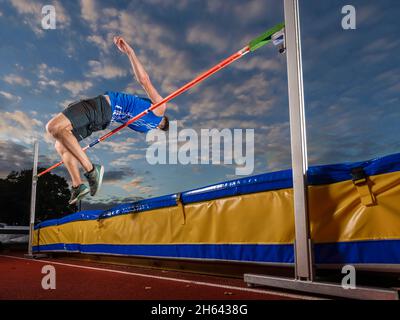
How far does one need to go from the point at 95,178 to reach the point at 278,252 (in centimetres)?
208

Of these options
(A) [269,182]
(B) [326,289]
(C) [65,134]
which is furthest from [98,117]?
(B) [326,289]

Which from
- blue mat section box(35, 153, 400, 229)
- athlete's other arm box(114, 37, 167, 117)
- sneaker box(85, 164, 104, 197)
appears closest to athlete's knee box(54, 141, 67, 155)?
sneaker box(85, 164, 104, 197)

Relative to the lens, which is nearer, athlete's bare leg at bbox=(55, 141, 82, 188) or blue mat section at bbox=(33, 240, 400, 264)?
blue mat section at bbox=(33, 240, 400, 264)

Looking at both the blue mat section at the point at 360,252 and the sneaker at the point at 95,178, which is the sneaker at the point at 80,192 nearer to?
the sneaker at the point at 95,178

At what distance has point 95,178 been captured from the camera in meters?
3.49

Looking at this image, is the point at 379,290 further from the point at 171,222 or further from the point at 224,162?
the point at 224,162

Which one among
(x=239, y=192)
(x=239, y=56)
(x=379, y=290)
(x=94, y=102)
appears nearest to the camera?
(x=379, y=290)

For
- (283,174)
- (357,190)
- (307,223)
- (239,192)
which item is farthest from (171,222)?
(357,190)

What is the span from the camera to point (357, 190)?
1.86 metres

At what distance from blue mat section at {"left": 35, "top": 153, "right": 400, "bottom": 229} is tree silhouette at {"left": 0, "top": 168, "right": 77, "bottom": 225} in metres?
22.2

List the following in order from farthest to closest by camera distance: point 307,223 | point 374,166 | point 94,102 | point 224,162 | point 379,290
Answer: point 224,162 < point 94,102 < point 307,223 < point 374,166 < point 379,290

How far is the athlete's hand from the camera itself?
3.83 meters

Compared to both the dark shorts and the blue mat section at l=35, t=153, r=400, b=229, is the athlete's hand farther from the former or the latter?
the blue mat section at l=35, t=153, r=400, b=229

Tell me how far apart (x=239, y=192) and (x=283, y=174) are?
1.38ft
